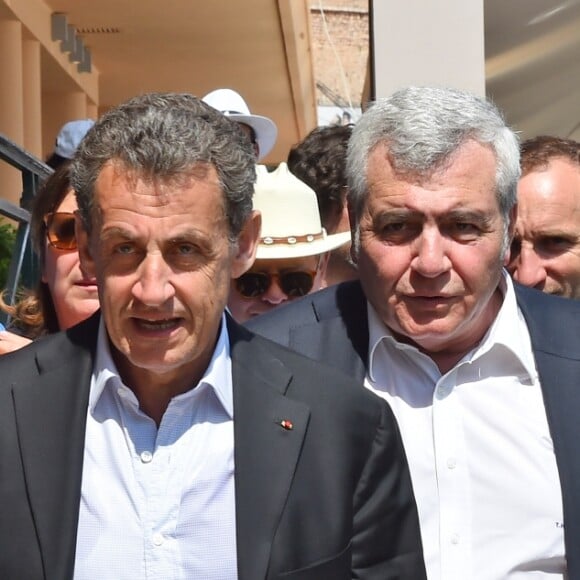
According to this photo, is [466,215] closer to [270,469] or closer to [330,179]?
[270,469]

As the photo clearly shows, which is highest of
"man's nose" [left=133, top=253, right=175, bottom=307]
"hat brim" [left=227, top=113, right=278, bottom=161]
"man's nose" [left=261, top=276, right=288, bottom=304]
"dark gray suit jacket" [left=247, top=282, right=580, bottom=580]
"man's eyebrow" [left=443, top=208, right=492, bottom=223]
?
"hat brim" [left=227, top=113, right=278, bottom=161]

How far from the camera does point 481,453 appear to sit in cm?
290

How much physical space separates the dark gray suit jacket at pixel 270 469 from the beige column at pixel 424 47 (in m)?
2.99

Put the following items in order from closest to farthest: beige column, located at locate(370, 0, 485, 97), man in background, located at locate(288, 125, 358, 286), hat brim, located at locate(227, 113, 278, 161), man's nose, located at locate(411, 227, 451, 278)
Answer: man's nose, located at locate(411, 227, 451, 278)
man in background, located at locate(288, 125, 358, 286)
hat brim, located at locate(227, 113, 278, 161)
beige column, located at locate(370, 0, 485, 97)

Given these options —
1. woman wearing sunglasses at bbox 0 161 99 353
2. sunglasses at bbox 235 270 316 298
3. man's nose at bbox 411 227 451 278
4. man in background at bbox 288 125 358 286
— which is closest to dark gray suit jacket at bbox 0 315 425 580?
man's nose at bbox 411 227 451 278

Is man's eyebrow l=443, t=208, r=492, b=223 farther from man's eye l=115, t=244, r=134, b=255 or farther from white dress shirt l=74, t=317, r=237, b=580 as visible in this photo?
man's eye l=115, t=244, r=134, b=255

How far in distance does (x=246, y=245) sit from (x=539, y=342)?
816mm

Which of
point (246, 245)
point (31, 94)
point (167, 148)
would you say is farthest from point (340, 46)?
point (167, 148)

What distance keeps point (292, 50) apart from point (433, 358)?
12.0 m

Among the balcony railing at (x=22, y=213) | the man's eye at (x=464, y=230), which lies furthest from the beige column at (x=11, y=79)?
the man's eye at (x=464, y=230)

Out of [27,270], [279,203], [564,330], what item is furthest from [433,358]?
[27,270]

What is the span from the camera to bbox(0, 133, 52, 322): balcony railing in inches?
209

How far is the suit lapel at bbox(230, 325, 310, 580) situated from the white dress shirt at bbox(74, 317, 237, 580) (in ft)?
0.10

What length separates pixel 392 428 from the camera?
8.65 ft
